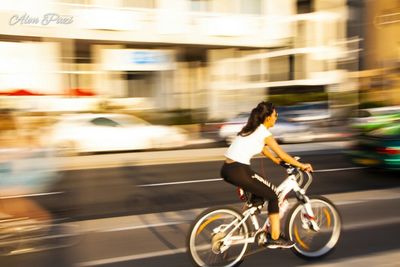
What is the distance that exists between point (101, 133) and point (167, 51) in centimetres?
1347

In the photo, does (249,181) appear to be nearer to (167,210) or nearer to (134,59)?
(167,210)

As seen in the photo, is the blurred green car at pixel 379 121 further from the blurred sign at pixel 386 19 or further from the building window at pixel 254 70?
the blurred sign at pixel 386 19

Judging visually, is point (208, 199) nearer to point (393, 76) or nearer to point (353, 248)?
point (353, 248)

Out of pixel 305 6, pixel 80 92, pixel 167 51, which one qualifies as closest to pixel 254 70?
pixel 167 51

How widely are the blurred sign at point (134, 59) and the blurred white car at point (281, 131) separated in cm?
938

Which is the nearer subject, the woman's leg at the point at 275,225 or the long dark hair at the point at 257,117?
the long dark hair at the point at 257,117

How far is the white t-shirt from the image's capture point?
15.5ft

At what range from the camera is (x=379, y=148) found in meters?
10.3

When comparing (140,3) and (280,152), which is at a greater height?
(140,3)

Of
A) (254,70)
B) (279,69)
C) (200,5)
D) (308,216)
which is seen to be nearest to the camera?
(308,216)

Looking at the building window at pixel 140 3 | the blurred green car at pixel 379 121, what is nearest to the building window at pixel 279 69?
the building window at pixel 140 3

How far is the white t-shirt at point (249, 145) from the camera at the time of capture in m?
4.73

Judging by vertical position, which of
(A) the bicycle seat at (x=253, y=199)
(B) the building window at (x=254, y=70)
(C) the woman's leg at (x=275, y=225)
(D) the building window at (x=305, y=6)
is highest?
(D) the building window at (x=305, y=6)

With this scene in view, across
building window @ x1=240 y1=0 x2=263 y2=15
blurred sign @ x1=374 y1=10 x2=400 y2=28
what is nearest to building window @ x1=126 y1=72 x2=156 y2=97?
building window @ x1=240 y1=0 x2=263 y2=15
